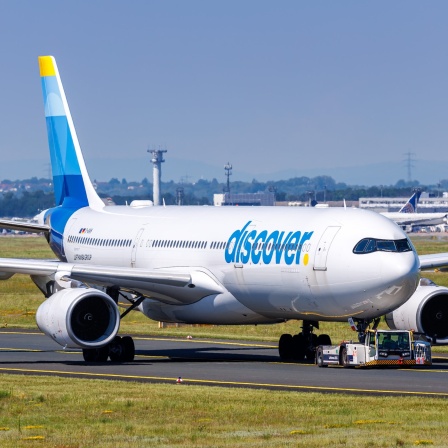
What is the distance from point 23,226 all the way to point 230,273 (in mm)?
12937

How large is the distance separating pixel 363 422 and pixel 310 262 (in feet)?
42.9

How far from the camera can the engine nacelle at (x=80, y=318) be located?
39.0 m

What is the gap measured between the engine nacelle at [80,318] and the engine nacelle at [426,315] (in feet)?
30.2

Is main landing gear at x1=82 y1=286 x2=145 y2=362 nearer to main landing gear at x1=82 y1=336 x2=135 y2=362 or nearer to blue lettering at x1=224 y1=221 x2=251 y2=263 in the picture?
main landing gear at x1=82 y1=336 x2=135 y2=362

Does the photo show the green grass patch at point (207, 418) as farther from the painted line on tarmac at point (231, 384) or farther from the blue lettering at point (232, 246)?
the blue lettering at point (232, 246)

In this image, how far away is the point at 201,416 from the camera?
2619cm

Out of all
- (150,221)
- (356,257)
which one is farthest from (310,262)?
(150,221)

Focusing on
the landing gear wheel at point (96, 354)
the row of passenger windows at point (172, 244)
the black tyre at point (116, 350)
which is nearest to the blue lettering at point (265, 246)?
the row of passenger windows at point (172, 244)

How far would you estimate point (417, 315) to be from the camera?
41406mm

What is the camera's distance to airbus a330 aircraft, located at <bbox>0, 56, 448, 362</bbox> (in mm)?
36938

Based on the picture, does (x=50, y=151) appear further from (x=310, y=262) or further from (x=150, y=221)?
(x=310, y=262)

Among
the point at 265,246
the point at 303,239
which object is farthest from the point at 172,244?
the point at 303,239

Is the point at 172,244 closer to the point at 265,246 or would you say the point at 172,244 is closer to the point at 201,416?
the point at 265,246

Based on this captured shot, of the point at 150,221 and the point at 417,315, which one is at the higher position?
the point at 150,221
